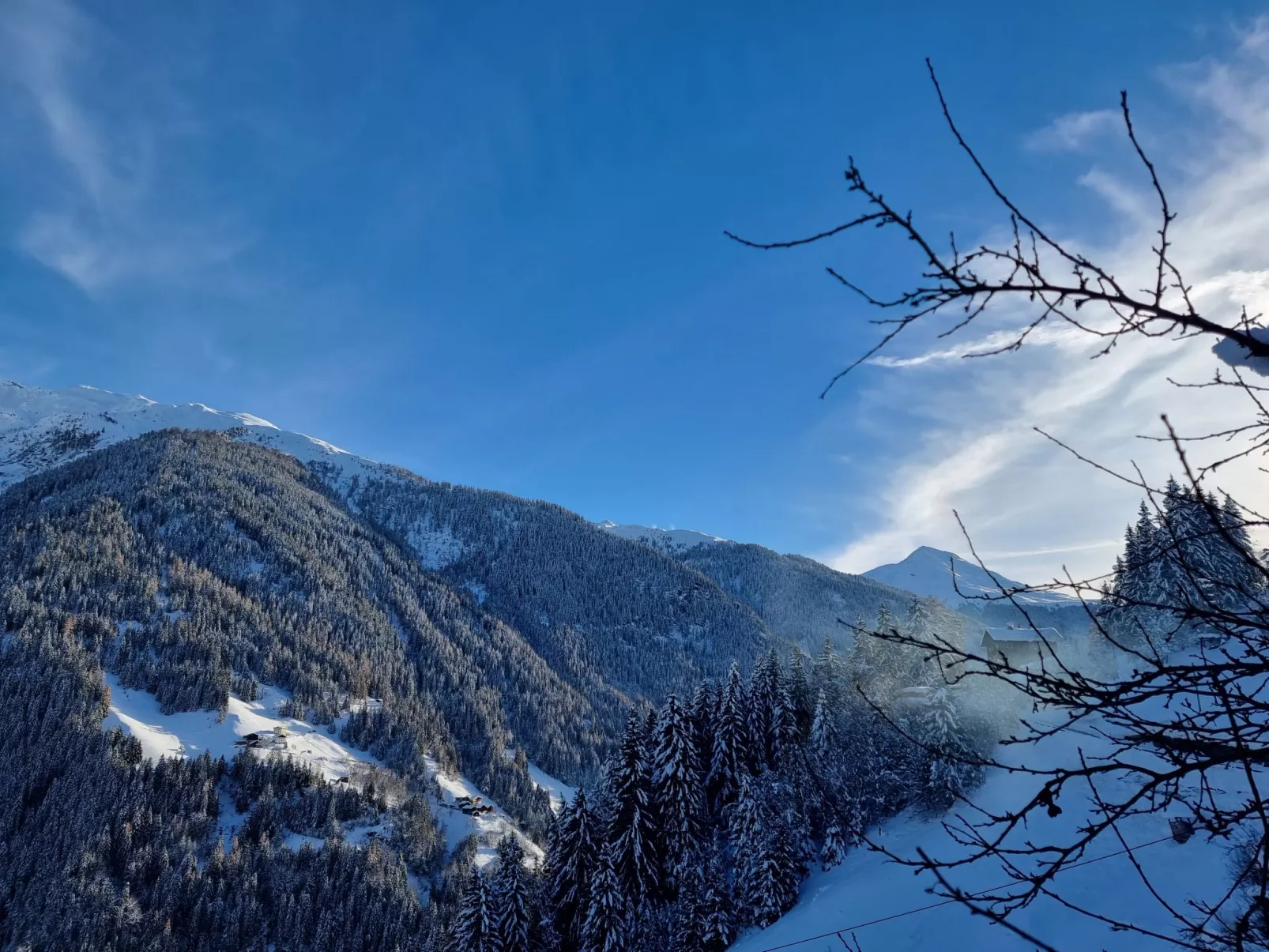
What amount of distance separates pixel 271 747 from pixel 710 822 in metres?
91.7

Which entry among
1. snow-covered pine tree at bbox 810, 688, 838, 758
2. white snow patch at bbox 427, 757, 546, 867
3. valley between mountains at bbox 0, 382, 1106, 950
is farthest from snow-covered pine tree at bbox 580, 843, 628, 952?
white snow patch at bbox 427, 757, 546, 867

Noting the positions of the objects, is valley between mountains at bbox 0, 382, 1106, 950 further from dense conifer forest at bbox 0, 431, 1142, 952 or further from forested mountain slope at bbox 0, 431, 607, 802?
forested mountain slope at bbox 0, 431, 607, 802

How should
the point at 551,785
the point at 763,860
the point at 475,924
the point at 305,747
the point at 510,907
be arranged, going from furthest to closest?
the point at 551,785, the point at 305,747, the point at 763,860, the point at 510,907, the point at 475,924

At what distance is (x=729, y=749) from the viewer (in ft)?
114

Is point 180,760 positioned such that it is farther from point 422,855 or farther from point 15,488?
point 15,488

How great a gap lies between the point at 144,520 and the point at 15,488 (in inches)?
2636

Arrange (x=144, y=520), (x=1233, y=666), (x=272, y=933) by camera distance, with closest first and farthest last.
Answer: (x=1233, y=666) < (x=272, y=933) < (x=144, y=520)

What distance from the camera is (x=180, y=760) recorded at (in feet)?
282

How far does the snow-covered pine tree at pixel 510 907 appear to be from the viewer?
25.5 meters

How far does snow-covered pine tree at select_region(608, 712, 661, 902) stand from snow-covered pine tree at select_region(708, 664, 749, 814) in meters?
5.71

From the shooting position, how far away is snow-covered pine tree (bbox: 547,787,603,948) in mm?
28984

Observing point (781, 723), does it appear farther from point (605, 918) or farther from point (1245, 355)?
point (1245, 355)

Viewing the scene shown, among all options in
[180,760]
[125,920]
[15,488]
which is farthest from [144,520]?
[125,920]

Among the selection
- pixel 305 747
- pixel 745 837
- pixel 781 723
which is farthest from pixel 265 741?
pixel 745 837
